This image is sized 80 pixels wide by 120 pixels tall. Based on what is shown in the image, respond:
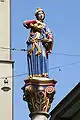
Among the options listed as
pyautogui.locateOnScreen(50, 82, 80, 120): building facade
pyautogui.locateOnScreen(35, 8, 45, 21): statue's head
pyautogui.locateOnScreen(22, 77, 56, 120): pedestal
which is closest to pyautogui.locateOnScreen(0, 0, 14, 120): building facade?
pyautogui.locateOnScreen(50, 82, 80, 120): building facade

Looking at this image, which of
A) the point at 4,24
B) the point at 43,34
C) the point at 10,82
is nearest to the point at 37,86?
the point at 43,34

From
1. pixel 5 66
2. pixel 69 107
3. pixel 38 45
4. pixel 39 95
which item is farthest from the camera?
pixel 5 66

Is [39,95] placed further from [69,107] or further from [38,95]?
[69,107]

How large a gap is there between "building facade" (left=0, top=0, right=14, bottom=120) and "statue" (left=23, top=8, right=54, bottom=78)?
10035 millimetres

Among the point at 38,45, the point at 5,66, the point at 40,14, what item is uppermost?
the point at 40,14

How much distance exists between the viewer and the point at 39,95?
1213 centimetres

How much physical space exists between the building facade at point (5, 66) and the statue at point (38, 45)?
32.9 ft

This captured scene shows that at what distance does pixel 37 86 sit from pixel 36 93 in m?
0.17

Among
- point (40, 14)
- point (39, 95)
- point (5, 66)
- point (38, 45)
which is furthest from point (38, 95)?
point (5, 66)

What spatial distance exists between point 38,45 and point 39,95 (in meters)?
1.25

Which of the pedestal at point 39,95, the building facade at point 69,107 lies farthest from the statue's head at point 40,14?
the building facade at point 69,107

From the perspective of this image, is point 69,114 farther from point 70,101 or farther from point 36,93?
point 36,93

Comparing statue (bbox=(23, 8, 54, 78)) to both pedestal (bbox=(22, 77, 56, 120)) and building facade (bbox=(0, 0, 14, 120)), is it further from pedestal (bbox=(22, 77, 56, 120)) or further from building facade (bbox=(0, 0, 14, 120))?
building facade (bbox=(0, 0, 14, 120))

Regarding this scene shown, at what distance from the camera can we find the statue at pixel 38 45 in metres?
12.6
